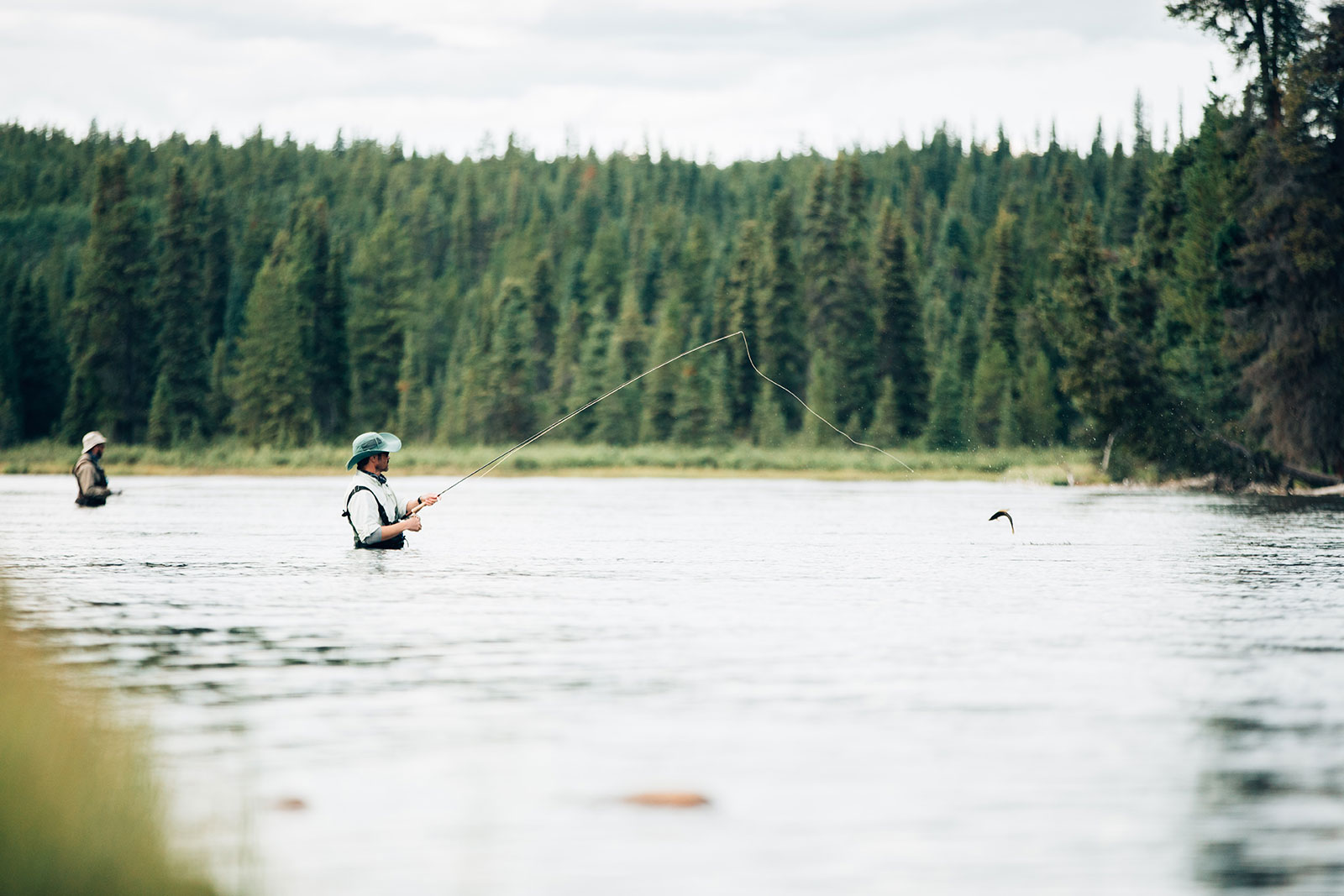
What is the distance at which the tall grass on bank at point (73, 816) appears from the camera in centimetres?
524

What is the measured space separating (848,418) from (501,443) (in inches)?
839

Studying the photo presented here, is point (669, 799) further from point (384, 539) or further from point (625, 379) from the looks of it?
point (625, 379)

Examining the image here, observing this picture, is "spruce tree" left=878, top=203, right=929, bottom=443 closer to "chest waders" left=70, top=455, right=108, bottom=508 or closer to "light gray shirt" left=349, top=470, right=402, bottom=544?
"chest waders" left=70, top=455, right=108, bottom=508

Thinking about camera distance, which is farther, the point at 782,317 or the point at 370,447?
the point at 782,317

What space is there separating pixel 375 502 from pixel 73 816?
37.8 ft

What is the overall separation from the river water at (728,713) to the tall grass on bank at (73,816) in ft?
1.04

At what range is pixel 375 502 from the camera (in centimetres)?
1711

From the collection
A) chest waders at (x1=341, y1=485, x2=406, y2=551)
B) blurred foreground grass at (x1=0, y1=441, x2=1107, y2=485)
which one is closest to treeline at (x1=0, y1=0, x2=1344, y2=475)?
blurred foreground grass at (x1=0, y1=441, x2=1107, y2=485)

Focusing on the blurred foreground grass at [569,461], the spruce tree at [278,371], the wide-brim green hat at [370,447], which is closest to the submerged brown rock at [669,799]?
the wide-brim green hat at [370,447]

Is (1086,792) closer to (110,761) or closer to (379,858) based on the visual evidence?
(379,858)

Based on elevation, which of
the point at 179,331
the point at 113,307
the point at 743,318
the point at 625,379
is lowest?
the point at 625,379

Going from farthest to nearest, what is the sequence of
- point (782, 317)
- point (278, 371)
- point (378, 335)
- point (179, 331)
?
point (378, 335), point (782, 317), point (179, 331), point (278, 371)

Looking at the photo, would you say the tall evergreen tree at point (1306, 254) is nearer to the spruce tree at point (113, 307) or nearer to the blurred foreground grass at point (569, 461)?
the blurred foreground grass at point (569, 461)

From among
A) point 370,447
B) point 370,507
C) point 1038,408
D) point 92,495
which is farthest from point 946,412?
point 370,447
